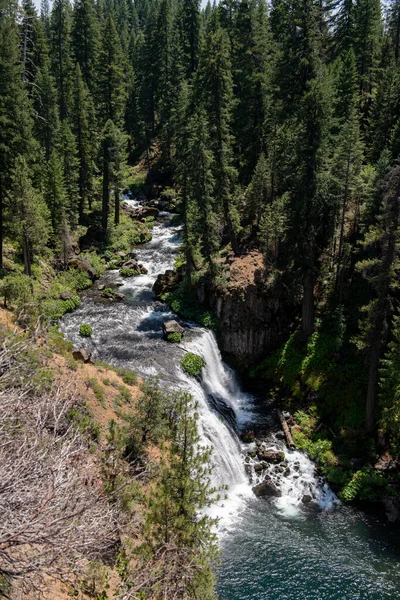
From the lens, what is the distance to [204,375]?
26109 mm

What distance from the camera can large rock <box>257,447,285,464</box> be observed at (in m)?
22.7

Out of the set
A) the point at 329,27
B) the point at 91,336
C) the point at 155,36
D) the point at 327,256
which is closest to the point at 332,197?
the point at 327,256

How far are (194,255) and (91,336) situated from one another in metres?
8.85

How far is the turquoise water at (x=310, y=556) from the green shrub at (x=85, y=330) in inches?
542

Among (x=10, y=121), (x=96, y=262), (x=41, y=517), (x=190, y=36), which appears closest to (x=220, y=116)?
(x=10, y=121)

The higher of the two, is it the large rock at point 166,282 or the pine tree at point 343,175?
the pine tree at point 343,175

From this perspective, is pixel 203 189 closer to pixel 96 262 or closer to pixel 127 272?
pixel 127 272

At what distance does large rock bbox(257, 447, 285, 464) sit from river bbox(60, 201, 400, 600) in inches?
22.5

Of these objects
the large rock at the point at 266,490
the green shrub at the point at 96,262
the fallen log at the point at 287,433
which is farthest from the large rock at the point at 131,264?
the large rock at the point at 266,490

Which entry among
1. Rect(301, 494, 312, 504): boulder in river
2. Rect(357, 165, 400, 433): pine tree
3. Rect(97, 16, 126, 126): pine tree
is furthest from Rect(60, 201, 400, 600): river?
Rect(97, 16, 126, 126): pine tree

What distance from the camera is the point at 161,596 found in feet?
31.1

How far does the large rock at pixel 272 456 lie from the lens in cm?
2267

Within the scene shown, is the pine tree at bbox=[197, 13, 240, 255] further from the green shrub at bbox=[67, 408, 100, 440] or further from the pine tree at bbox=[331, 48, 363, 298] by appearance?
the green shrub at bbox=[67, 408, 100, 440]

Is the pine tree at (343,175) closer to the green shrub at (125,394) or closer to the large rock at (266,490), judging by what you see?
the large rock at (266,490)
